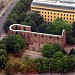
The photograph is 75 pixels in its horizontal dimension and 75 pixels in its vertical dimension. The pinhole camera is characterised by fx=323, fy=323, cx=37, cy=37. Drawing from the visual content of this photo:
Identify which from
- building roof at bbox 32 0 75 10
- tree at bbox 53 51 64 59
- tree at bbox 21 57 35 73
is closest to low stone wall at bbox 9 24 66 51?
tree at bbox 53 51 64 59

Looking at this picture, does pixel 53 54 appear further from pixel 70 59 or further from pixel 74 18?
pixel 74 18

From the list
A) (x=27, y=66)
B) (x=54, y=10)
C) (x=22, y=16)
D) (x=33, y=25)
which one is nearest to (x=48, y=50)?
(x=27, y=66)

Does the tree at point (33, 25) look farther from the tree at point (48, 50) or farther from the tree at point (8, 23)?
the tree at point (48, 50)

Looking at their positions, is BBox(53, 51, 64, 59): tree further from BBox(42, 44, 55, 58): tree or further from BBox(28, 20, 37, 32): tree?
BBox(28, 20, 37, 32): tree

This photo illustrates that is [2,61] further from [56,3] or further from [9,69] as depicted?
[56,3]

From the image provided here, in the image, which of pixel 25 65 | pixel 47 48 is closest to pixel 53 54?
pixel 47 48

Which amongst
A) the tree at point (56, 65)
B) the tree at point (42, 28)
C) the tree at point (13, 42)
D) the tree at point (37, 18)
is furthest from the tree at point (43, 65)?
the tree at point (37, 18)
